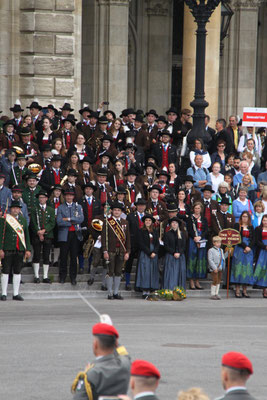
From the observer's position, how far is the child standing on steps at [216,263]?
17969mm

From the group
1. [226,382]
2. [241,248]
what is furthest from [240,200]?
[226,382]

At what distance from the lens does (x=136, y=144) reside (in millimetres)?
21344

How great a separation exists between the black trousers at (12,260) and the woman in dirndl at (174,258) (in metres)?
2.60

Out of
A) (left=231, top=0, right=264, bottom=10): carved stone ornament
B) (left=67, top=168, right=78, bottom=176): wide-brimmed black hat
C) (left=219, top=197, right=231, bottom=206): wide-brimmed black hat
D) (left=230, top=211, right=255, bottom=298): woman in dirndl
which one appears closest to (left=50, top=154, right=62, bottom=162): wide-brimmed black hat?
(left=67, top=168, right=78, bottom=176): wide-brimmed black hat

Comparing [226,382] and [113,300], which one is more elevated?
[226,382]

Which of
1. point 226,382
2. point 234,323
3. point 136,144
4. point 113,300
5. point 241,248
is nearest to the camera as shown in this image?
point 226,382

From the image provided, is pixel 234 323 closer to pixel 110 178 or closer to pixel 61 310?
pixel 61 310

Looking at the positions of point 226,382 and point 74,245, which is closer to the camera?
point 226,382

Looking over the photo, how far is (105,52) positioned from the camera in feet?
100

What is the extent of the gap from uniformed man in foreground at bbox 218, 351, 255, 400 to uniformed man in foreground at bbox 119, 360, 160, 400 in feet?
1.43

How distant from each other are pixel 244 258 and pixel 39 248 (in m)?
3.74

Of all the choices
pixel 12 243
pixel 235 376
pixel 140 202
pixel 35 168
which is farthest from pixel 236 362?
pixel 35 168

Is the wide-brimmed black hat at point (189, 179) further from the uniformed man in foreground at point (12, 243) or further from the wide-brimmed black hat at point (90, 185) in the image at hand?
the uniformed man in foreground at point (12, 243)

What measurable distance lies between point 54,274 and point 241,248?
340cm
